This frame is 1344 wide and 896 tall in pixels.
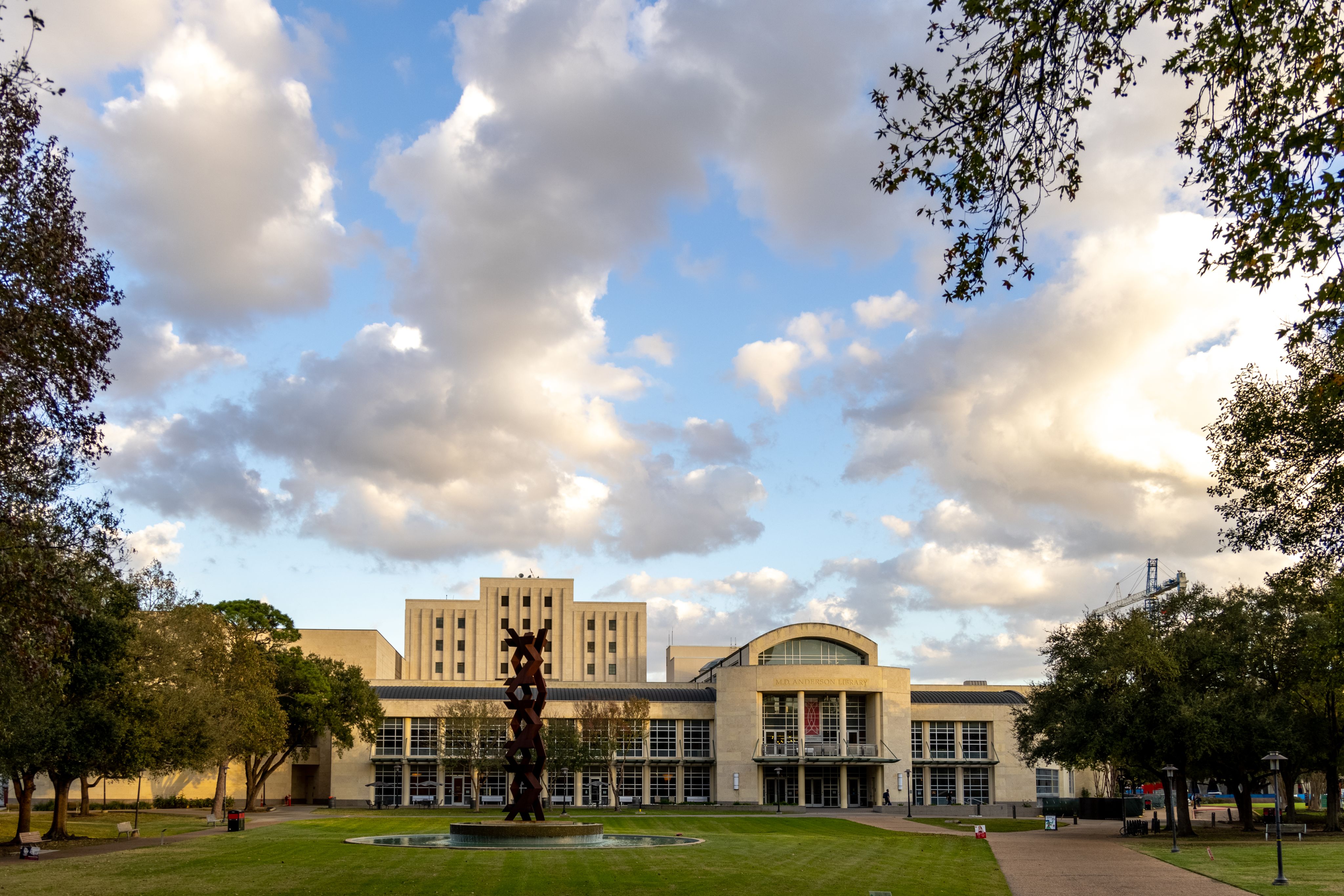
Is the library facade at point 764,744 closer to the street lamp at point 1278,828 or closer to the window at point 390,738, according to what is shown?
the window at point 390,738

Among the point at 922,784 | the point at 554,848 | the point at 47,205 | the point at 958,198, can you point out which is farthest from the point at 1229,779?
the point at 47,205

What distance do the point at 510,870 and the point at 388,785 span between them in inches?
2454

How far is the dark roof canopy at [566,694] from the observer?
87.1 m

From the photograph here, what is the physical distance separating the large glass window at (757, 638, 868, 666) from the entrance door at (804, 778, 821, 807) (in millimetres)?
9213

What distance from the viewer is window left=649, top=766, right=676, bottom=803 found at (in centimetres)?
8806

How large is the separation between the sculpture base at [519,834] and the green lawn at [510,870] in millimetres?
1635

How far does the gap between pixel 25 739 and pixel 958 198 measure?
35.1 m

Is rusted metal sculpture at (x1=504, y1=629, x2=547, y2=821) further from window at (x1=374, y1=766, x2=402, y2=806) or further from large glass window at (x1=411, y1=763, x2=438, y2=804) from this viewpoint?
window at (x1=374, y1=766, x2=402, y2=806)

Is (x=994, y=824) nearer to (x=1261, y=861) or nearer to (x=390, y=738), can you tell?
(x=1261, y=861)

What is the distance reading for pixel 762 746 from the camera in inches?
3418

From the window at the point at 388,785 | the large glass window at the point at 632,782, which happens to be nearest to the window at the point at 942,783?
the large glass window at the point at 632,782

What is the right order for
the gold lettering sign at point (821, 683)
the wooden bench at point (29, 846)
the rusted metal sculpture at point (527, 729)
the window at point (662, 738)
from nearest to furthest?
the wooden bench at point (29, 846)
the rusted metal sculpture at point (527, 729)
the gold lettering sign at point (821, 683)
the window at point (662, 738)

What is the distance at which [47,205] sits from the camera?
17.1 meters

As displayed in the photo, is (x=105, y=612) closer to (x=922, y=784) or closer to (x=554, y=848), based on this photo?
(x=554, y=848)
